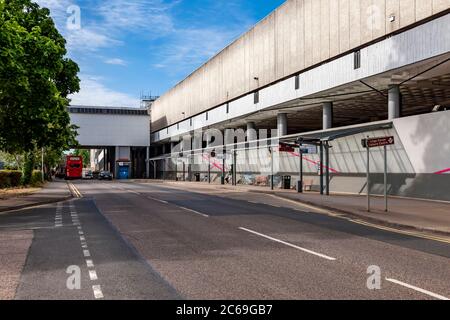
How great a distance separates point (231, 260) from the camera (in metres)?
→ 7.95

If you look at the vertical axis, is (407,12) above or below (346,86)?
above

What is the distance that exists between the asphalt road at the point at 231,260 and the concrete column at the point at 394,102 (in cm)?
1335

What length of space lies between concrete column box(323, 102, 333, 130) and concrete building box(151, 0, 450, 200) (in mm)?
88

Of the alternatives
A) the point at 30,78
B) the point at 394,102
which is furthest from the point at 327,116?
the point at 30,78

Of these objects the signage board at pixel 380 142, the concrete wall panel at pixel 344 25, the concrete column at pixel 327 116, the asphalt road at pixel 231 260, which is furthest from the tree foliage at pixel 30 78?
the concrete column at pixel 327 116

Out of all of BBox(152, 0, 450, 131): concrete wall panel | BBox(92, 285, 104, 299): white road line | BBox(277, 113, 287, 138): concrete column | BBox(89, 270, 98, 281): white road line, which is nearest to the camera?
BBox(92, 285, 104, 299): white road line

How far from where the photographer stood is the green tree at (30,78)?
1599cm

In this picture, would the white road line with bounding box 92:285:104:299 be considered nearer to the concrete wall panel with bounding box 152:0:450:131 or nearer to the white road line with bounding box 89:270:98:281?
the white road line with bounding box 89:270:98:281

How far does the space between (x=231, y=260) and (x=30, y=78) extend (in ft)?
45.7

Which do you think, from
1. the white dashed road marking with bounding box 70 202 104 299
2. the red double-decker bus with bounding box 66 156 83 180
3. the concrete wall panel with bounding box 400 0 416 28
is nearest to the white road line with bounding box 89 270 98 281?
the white dashed road marking with bounding box 70 202 104 299

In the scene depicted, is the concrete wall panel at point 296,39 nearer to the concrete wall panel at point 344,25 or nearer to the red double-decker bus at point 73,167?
the concrete wall panel at point 344,25

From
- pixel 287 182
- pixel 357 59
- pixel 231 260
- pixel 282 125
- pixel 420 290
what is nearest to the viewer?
pixel 420 290

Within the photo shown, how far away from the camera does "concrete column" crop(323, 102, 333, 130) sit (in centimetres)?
3164

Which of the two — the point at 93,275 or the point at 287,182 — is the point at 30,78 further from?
the point at 287,182
